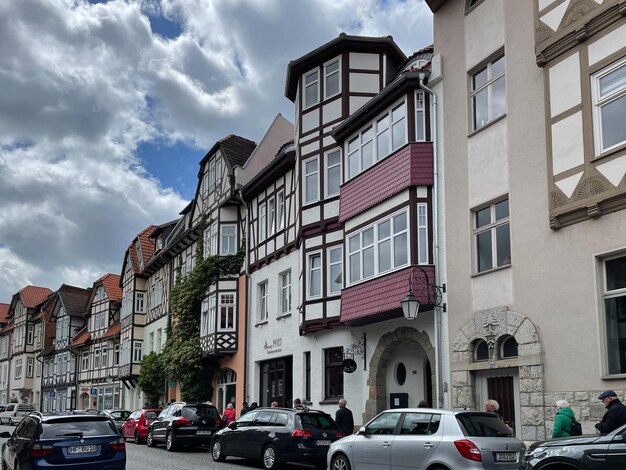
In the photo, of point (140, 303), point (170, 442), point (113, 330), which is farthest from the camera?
point (113, 330)

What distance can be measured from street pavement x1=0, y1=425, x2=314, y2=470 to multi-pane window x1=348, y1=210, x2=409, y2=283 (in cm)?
554

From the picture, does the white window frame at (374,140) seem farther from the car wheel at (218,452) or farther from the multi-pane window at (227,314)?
the multi-pane window at (227,314)

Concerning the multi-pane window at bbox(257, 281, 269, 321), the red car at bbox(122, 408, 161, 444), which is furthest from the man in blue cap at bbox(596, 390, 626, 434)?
the red car at bbox(122, 408, 161, 444)

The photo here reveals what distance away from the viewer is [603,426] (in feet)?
37.1

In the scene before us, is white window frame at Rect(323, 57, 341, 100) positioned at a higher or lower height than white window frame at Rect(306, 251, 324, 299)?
higher

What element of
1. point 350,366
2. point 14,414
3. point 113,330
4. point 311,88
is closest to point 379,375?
point 350,366

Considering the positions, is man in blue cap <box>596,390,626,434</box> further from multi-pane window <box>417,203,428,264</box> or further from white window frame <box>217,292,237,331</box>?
white window frame <box>217,292,237,331</box>

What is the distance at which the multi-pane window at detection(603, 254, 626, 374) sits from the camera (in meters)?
13.4

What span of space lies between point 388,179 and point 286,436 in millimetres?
7273

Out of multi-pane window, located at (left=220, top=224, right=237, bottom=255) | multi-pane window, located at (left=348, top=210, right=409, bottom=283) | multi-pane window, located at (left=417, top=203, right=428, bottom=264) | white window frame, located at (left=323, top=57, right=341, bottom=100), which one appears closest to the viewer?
multi-pane window, located at (left=417, top=203, right=428, bottom=264)

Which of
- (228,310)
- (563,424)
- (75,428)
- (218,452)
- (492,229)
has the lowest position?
(218,452)

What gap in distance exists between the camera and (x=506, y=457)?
11695mm

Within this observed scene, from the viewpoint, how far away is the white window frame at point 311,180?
83.4 feet

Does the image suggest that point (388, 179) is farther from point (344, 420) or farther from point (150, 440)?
point (150, 440)
